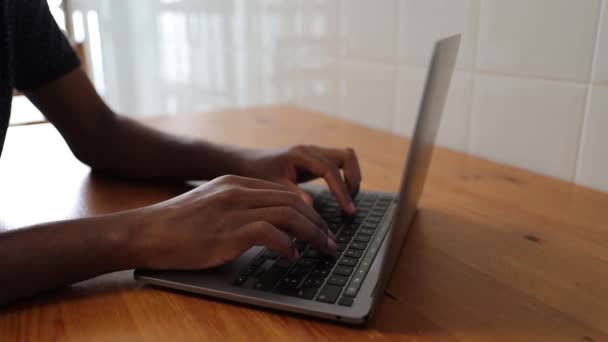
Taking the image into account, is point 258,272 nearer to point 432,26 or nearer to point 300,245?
point 300,245

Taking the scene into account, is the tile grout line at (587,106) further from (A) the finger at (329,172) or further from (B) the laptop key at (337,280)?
(B) the laptop key at (337,280)

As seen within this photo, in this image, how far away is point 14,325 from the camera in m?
0.47

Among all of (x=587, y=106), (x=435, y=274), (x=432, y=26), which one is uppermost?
(x=432, y=26)

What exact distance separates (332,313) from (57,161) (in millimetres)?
720

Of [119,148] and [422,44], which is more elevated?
[422,44]

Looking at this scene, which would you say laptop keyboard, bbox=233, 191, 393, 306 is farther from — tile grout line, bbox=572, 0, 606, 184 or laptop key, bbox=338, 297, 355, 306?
tile grout line, bbox=572, 0, 606, 184

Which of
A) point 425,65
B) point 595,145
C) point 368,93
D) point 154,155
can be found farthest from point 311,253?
point 368,93

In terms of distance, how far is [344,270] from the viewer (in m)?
0.52

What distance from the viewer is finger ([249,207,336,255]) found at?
0.54 m

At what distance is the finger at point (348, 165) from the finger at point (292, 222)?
0.23 metres

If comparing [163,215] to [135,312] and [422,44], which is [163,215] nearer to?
[135,312]

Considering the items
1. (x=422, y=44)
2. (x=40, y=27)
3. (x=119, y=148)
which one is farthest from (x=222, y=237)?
(x=422, y=44)

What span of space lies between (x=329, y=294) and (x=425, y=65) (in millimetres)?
718

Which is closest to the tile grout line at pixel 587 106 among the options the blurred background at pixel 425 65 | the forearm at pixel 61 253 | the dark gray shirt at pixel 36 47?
the blurred background at pixel 425 65
